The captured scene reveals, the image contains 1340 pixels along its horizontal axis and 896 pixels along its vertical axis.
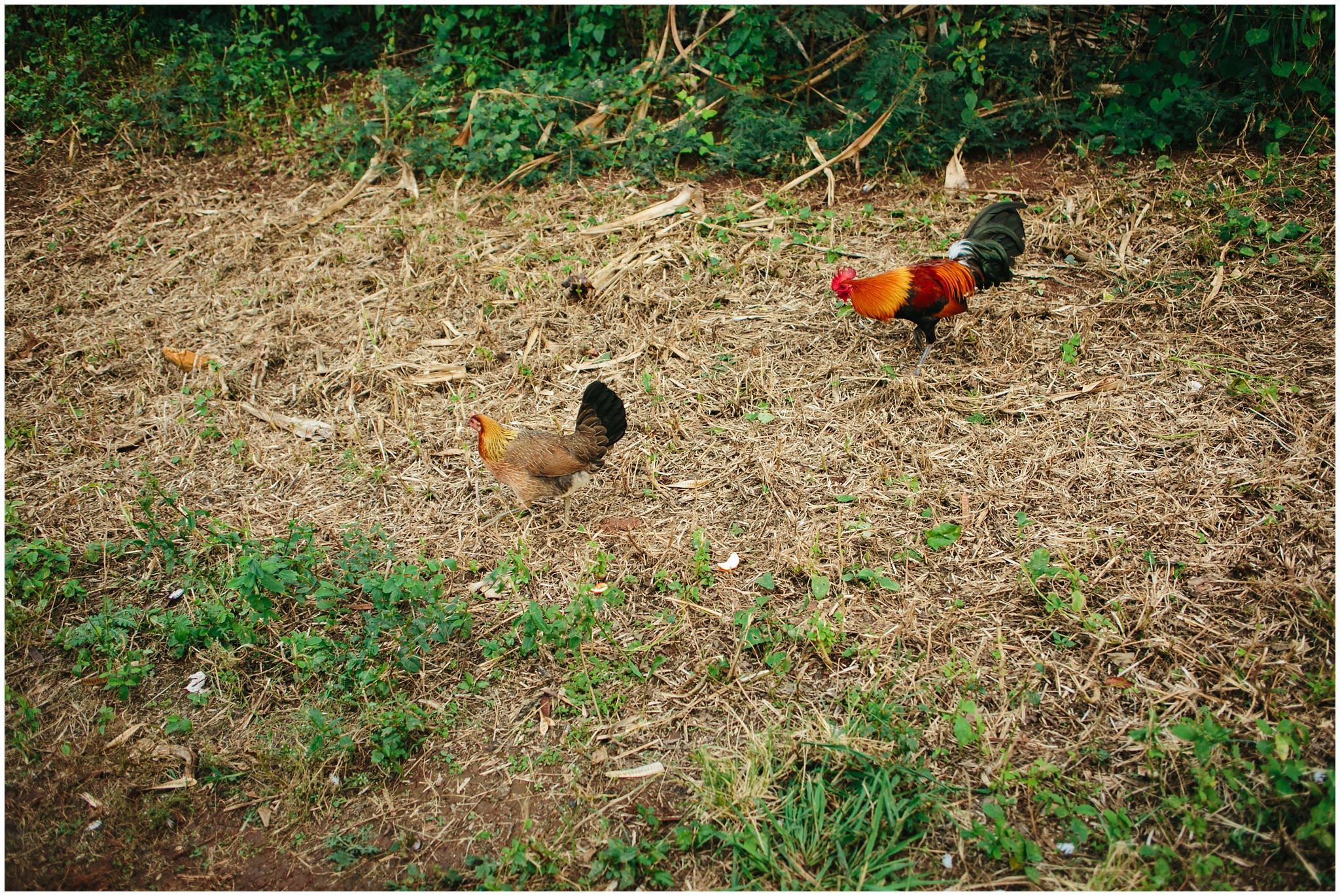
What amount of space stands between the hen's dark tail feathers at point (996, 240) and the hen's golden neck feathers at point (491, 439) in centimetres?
284

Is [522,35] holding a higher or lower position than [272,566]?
higher

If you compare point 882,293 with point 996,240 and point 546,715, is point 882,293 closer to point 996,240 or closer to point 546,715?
point 996,240

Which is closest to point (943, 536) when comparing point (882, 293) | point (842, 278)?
point (882, 293)

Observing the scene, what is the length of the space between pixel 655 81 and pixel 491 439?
156 inches

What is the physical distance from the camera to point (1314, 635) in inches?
114

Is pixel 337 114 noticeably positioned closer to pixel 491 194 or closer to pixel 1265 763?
pixel 491 194

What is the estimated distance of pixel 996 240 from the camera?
436cm

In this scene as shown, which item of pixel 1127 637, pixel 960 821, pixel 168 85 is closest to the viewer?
pixel 960 821

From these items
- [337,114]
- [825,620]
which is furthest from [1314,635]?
[337,114]

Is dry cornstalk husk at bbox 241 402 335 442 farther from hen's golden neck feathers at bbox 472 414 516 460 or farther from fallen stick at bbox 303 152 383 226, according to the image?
fallen stick at bbox 303 152 383 226

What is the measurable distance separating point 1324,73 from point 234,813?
770cm

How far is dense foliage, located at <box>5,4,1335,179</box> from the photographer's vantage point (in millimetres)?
5477

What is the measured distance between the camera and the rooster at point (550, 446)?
12.3 ft

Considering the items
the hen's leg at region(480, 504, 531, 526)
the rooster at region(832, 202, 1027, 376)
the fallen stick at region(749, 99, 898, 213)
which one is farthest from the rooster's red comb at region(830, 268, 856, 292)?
the hen's leg at region(480, 504, 531, 526)
